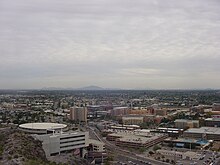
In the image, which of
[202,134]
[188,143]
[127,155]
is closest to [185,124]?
[202,134]

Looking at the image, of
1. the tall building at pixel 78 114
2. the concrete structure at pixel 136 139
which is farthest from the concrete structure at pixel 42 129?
the tall building at pixel 78 114

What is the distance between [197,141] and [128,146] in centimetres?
713

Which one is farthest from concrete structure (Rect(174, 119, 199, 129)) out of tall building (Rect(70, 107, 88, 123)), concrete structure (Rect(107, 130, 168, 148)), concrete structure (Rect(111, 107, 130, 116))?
concrete structure (Rect(111, 107, 130, 116))

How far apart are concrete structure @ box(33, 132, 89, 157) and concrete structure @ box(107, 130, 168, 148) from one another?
22.3 ft

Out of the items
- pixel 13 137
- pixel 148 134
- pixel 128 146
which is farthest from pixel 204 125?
pixel 13 137

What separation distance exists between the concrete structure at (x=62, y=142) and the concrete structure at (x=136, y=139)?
267 inches

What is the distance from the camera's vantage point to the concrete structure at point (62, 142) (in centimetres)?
2492

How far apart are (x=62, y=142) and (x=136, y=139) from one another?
10.7 m

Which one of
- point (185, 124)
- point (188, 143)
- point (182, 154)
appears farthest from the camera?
point (185, 124)

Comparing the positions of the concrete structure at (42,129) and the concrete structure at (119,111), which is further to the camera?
the concrete structure at (119,111)

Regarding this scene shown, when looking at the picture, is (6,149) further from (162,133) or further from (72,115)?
(72,115)

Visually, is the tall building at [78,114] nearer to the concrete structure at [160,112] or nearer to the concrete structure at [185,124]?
the concrete structure at [160,112]

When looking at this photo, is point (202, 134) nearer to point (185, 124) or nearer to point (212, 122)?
point (185, 124)

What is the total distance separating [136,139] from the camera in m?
34.8
